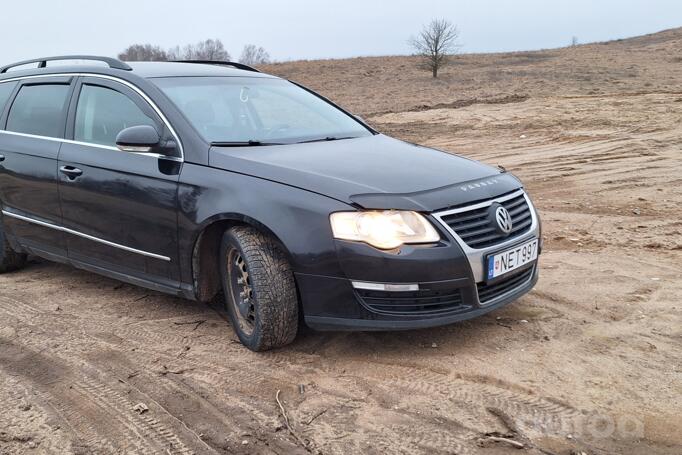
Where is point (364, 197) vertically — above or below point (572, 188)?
above

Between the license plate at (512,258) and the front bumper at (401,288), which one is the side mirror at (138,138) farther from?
the license plate at (512,258)

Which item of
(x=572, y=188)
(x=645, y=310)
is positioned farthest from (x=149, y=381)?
(x=572, y=188)

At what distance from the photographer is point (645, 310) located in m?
4.43

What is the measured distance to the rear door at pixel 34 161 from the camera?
4969 millimetres

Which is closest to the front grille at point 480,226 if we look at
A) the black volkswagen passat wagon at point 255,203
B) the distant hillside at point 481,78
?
the black volkswagen passat wagon at point 255,203

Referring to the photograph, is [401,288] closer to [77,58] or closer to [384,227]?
[384,227]

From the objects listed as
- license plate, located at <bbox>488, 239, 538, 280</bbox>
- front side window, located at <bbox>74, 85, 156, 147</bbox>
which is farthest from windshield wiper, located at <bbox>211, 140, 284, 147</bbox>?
license plate, located at <bbox>488, 239, 538, 280</bbox>

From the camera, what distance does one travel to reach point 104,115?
4734 mm

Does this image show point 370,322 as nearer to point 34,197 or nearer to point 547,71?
point 34,197

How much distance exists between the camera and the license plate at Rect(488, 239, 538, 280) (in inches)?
146

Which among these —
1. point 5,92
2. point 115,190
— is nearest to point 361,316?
point 115,190

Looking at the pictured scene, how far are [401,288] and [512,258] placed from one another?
74 centimetres

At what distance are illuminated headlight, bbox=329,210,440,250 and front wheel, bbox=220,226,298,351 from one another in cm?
41

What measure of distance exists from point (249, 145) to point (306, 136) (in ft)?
1.56
